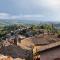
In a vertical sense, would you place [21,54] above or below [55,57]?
below

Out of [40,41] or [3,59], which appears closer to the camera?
[3,59]

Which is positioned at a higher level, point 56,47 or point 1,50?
point 56,47

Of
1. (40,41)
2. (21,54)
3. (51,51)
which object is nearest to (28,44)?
(40,41)

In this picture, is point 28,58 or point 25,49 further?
point 25,49

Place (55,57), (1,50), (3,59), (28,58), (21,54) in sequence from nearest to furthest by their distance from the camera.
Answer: (55,57), (3,59), (28,58), (21,54), (1,50)

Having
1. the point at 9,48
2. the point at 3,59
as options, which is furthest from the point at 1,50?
the point at 3,59

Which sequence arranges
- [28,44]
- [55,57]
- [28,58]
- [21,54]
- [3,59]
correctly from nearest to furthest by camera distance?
1. [55,57]
2. [3,59]
3. [28,58]
4. [21,54]
5. [28,44]

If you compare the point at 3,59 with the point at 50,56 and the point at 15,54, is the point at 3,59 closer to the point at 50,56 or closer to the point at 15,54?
the point at 50,56

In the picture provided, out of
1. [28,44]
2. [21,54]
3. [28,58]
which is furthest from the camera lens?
[28,44]

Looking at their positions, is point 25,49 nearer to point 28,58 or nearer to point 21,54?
point 21,54
